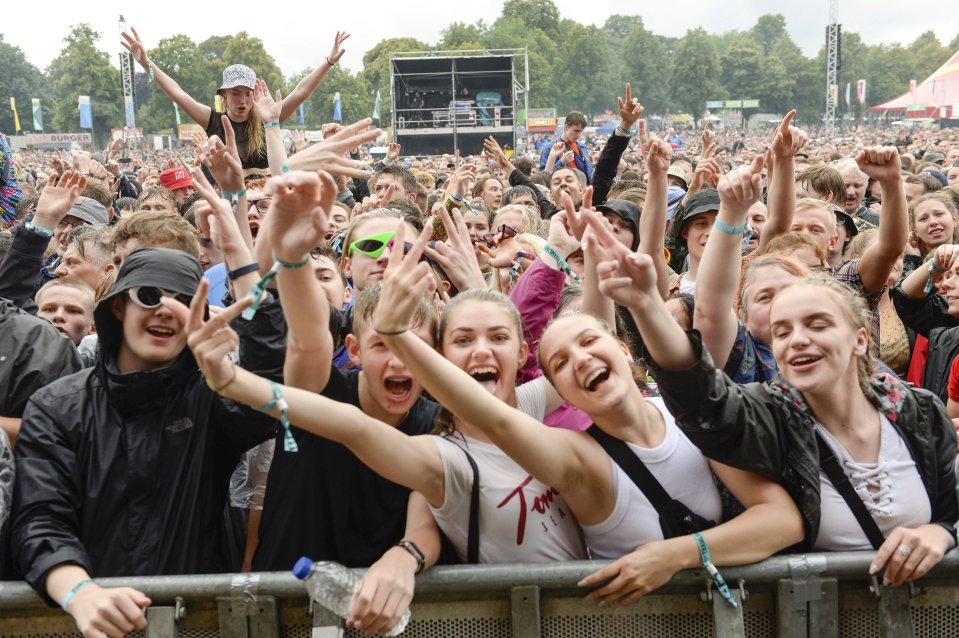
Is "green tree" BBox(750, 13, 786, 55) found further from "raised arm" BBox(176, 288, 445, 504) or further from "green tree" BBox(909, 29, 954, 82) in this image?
"raised arm" BBox(176, 288, 445, 504)

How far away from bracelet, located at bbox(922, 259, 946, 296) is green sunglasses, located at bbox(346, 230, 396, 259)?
248 cm

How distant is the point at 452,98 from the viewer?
3000 centimetres

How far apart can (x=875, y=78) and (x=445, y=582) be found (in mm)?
138049

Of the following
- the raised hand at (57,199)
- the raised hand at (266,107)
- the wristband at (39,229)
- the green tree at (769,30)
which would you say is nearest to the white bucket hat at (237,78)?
the raised hand at (266,107)

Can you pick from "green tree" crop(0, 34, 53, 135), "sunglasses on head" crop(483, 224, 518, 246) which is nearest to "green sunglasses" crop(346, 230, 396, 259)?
"sunglasses on head" crop(483, 224, 518, 246)

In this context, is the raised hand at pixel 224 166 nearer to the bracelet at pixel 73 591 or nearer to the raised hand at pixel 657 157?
the raised hand at pixel 657 157

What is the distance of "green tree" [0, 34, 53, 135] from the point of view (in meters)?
89.4


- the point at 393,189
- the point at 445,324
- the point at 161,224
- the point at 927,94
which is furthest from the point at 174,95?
the point at 927,94

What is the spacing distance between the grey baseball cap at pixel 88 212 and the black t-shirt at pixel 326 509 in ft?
14.2

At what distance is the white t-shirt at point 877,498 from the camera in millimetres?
2736

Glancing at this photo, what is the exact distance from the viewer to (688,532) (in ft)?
8.96

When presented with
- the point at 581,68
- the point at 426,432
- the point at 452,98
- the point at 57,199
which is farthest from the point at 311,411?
the point at 581,68

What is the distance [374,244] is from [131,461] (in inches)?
63.4

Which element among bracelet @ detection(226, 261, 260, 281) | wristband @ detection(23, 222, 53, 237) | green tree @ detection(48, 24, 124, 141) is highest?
green tree @ detection(48, 24, 124, 141)
